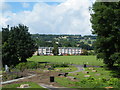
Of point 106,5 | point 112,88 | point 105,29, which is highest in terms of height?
point 106,5

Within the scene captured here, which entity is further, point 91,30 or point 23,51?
point 23,51

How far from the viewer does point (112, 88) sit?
787 inches

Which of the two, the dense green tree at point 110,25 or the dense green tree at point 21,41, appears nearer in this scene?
the dense green tree at point 110,25

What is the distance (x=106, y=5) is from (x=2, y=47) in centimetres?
2657

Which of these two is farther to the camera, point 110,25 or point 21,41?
point 21,41

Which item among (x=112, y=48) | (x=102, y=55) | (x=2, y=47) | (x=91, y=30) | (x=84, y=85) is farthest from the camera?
(x=2, y=47)

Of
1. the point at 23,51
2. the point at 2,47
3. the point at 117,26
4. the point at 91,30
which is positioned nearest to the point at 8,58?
the point at 2,47

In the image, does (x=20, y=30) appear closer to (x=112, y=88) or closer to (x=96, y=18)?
(x=96, y=18)

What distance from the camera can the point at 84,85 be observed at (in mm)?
21516

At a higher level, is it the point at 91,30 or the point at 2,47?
the point at 91,30

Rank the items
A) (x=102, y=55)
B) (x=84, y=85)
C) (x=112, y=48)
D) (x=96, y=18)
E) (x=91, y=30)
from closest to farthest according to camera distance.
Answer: (x=84, y=85)
(x=96, y=18)
(x=112, y=48)
(x=102, y=55)
(x=91, y=30)

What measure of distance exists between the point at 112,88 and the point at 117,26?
11902mm

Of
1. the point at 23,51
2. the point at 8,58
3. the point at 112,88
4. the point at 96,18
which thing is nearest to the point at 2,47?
the point at 8,58

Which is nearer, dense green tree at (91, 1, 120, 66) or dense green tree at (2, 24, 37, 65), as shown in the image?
dense green tree at (91, 1, 120, 66)
